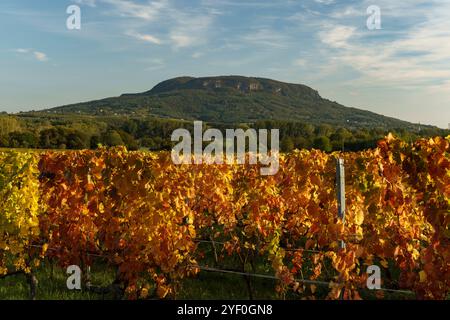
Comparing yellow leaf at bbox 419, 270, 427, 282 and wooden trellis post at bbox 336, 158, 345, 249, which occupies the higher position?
wooden trellis post at bbox 336, 158, 345, 249

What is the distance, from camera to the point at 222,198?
8.18m

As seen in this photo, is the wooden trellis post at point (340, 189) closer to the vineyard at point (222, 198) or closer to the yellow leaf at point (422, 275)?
the vineyard at point (222, 198)

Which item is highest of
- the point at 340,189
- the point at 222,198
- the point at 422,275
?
the point at 340,189

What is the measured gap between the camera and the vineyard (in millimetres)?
4641

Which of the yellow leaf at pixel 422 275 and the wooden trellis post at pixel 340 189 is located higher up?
the wooden trellis post at pixel 340 189

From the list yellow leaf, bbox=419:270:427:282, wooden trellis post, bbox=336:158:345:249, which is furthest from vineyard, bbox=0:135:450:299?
wooden trellis post, bbox=336:158:345:249

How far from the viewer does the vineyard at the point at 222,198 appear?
15.2ft

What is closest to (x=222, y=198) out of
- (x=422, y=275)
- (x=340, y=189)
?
(x=340, y=189)

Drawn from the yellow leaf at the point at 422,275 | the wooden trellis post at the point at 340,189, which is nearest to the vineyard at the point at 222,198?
the yellow leaf at the point at 422,275

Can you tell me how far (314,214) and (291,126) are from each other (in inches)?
3709

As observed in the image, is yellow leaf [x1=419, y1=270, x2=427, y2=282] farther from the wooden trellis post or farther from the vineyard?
the wooden trellis post

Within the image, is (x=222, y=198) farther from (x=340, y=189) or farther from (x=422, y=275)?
(x=422, y=275)
